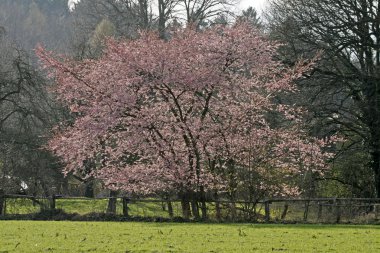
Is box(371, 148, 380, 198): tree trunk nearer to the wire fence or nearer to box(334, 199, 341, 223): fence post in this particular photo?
the wire fence

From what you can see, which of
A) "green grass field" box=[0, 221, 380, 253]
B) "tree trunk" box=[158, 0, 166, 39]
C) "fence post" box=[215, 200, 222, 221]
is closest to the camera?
"green grass field" box=[0, 221, 380, 253]

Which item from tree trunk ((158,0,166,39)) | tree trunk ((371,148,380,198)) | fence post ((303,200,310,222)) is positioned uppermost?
tree trunk ((158,0,166,39))

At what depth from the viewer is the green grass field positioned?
1236 cm

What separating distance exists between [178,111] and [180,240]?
9525 millimetres

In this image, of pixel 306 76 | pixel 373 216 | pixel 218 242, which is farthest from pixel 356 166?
pixel 218 242

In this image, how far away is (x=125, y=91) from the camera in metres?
21.8

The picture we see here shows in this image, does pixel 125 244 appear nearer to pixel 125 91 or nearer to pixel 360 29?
pixel 125 91

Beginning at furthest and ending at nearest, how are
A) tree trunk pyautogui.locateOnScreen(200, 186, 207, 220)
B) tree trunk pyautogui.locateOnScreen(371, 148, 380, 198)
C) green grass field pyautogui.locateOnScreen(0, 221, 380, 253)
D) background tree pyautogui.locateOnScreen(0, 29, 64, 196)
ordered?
background tree pyautogui.locateOnScreen(0, 29, 64, 196) < tree trunk pyautogui.locateOnScreen(371, 148, 380, 198) < tree trunk pyautogui.locateOnScreen(200, 186, 207, 220) < green grass field pyautogui.locateOnScreen(0, 221, 380, 253)

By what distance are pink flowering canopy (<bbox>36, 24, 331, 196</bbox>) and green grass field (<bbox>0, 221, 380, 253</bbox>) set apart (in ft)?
16.6

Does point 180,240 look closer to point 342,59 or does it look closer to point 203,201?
point 203,201

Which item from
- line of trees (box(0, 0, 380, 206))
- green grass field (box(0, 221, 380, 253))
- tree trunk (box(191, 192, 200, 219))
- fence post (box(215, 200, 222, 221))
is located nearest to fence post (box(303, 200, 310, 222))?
line of trees (box(0, 0, 380, 206))

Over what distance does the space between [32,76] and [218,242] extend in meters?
18.8

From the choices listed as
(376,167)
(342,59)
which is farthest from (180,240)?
(342,59)

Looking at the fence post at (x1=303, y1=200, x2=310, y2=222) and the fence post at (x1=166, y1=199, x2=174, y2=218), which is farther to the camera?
the fence post at (x1=166, y1=199, x2=174, y2=218)
